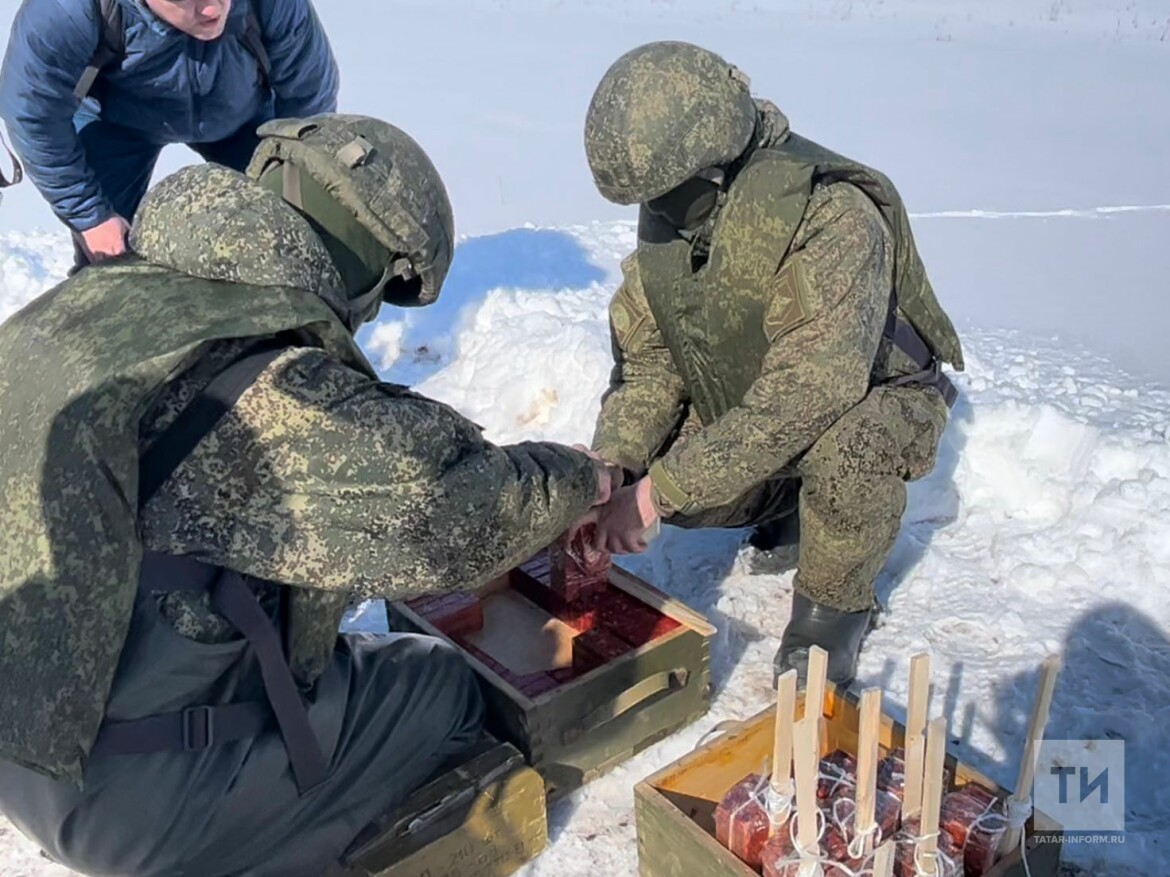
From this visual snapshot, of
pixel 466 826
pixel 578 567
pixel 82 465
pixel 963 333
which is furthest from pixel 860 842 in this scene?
pixel 963 333

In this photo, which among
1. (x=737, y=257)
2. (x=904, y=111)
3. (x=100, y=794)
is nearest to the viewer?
(x=100, y=794)

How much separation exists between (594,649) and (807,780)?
115 cm

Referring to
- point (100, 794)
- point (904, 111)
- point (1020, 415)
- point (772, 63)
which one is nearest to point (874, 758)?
point (100, 794)

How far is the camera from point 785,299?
3078 millimetres

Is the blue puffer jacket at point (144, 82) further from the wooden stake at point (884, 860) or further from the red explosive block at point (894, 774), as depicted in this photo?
the wooden stake at point (884, 860)

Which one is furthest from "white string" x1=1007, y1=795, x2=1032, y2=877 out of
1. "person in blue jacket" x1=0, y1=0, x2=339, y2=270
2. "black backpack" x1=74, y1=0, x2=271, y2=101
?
"black backpack" x1=74, y1=0, x2=271, y2=101

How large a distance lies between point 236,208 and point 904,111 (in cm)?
1057

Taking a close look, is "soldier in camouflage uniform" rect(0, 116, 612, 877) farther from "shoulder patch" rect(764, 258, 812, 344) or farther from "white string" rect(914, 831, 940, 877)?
"white string" rect(914, 831, 940, 877)

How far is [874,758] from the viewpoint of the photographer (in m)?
2.17

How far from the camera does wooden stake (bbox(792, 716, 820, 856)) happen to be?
2051 millimetres

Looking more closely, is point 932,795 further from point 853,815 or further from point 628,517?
point 628,517

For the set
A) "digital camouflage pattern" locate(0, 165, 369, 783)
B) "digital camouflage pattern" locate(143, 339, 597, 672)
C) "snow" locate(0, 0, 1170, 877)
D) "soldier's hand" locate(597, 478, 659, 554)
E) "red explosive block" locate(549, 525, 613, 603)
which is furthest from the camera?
"snow" locate(0, 0, 1170, 877)

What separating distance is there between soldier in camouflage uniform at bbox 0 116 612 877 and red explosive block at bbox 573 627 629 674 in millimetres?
700

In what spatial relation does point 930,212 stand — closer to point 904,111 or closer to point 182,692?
point 904,111
